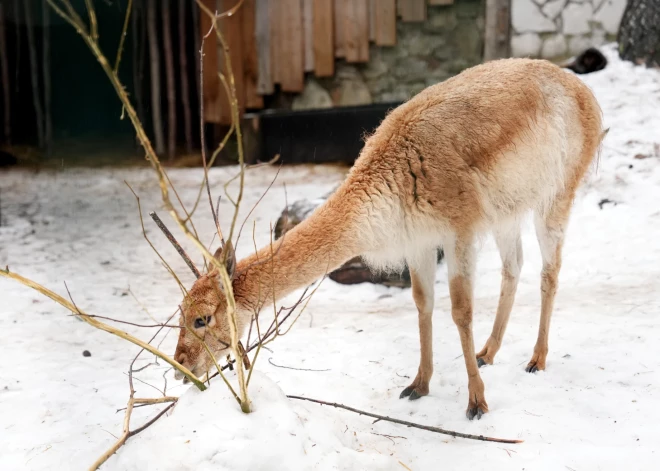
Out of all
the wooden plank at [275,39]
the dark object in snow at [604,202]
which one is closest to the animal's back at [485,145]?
the dark object in snow at [604,202]

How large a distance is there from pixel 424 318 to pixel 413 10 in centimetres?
580

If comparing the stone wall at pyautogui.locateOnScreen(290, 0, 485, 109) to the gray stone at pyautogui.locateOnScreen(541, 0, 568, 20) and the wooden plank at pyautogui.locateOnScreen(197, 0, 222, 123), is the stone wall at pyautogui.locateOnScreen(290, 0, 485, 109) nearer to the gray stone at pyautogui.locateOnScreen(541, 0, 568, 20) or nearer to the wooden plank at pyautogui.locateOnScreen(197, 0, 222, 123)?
the gray stone at pyautogui.locateOnScreen(541, 0, 568, 20)

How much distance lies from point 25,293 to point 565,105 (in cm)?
419

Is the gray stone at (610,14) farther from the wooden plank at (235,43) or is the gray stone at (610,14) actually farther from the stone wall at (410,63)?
the wooden plank at (235,43)

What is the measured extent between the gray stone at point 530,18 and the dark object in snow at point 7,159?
6795mm

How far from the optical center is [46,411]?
373cm

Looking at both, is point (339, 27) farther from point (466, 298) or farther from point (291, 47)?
point (466, 298)

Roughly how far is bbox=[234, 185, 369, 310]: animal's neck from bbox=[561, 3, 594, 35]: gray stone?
20.0 ft

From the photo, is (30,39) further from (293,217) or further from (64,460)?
(64,460)

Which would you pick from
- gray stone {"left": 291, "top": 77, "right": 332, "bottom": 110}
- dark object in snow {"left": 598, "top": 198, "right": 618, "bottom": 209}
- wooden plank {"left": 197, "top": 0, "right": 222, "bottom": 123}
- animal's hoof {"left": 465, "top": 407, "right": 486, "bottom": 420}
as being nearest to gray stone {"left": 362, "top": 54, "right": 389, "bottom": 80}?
gray stone {"left": 291, "top": 77, "right": 332, "bottom": 110}

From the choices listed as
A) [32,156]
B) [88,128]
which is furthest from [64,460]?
[88,128]

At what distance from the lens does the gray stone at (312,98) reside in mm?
9281

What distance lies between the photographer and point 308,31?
907 cm

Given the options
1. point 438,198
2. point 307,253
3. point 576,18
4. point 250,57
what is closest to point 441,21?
point 576,18
